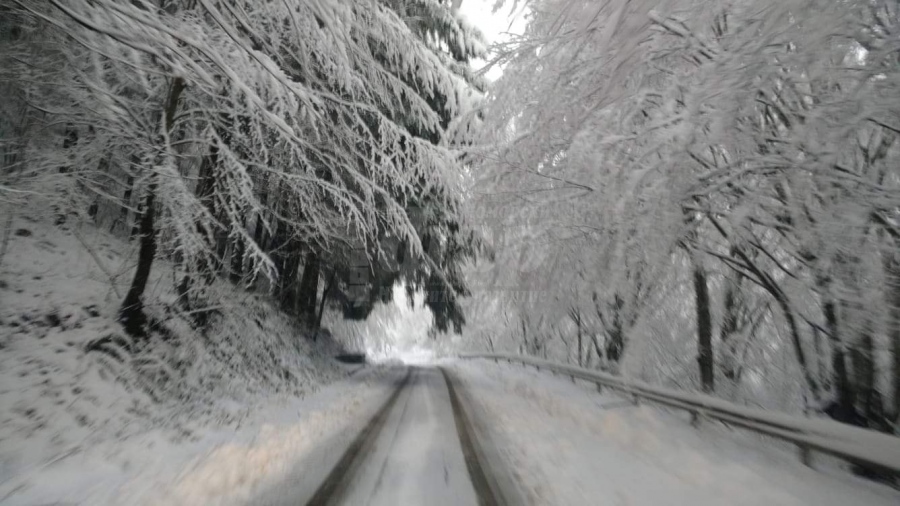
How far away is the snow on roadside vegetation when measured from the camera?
4.69 metres

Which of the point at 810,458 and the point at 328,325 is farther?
the point at 328,325

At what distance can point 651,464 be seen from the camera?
18.1ft

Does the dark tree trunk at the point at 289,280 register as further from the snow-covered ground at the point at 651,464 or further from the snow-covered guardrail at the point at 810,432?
the snow-covered guardrail at the point at 810,432

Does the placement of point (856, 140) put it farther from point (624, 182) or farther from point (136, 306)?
point (136, 306)

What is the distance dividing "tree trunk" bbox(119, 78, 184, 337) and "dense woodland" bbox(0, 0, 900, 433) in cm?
4

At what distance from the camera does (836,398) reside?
19.7ft

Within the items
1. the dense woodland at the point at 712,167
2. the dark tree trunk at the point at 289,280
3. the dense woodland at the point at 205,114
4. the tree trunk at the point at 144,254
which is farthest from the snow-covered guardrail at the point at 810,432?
the dark tree trunk at the point at 289,280

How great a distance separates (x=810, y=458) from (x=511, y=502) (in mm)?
3376

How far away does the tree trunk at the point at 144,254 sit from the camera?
661 cm

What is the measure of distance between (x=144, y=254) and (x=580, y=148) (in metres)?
6.37

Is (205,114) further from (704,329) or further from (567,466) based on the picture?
(704,329)

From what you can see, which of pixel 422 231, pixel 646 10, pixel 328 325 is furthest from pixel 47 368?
pixel 328 325

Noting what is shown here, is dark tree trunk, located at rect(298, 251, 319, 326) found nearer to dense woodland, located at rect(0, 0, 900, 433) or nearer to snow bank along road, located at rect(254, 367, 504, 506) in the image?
dense woodland, located at rect(0, 0, 900, 433)

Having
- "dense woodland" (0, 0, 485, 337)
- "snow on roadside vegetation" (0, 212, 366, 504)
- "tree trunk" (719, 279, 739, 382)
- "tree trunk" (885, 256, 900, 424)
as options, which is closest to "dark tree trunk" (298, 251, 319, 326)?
"dense woodland" (0, 0, 485, 337)
